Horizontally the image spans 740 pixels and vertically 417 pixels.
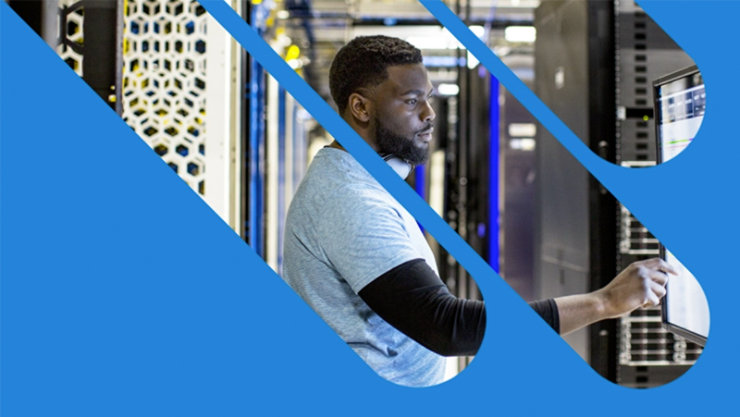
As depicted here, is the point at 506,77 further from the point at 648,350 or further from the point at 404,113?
the point at 648,350

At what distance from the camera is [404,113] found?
3.00ft

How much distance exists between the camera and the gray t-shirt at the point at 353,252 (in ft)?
2.66

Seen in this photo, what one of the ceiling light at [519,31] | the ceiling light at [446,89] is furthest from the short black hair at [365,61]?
the ceiling light at [519,31]

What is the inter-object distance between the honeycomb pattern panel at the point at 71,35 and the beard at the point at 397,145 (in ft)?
1.74

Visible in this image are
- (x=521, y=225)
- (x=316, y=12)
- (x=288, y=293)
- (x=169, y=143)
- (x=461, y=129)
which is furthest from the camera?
(x=316, y=12)

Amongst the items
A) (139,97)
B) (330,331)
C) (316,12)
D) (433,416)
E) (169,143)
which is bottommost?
(433,416)

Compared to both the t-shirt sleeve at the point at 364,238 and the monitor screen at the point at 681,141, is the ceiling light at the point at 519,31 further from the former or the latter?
the t-shirt sleeve at the point at 364,238

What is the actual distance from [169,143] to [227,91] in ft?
0.60

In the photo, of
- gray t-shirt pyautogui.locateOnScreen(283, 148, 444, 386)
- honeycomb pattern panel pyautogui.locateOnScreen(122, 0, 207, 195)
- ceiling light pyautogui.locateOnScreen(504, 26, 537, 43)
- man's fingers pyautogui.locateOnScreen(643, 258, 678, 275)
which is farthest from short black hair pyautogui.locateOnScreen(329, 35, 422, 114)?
ceiling light pyautogui.locateOnScreen(504, 26, 537, 43)

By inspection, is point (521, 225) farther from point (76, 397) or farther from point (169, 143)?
point (76, 397)

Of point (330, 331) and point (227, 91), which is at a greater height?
point (227, 91)

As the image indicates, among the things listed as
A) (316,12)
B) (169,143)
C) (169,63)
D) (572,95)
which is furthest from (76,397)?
(316,12)

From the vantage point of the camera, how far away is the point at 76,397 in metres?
0.83

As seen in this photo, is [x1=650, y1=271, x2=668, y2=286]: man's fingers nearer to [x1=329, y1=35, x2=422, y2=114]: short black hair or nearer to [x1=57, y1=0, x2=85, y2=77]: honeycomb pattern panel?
[x1=329, y1=35, x2=422, y2=114]: short black hair
